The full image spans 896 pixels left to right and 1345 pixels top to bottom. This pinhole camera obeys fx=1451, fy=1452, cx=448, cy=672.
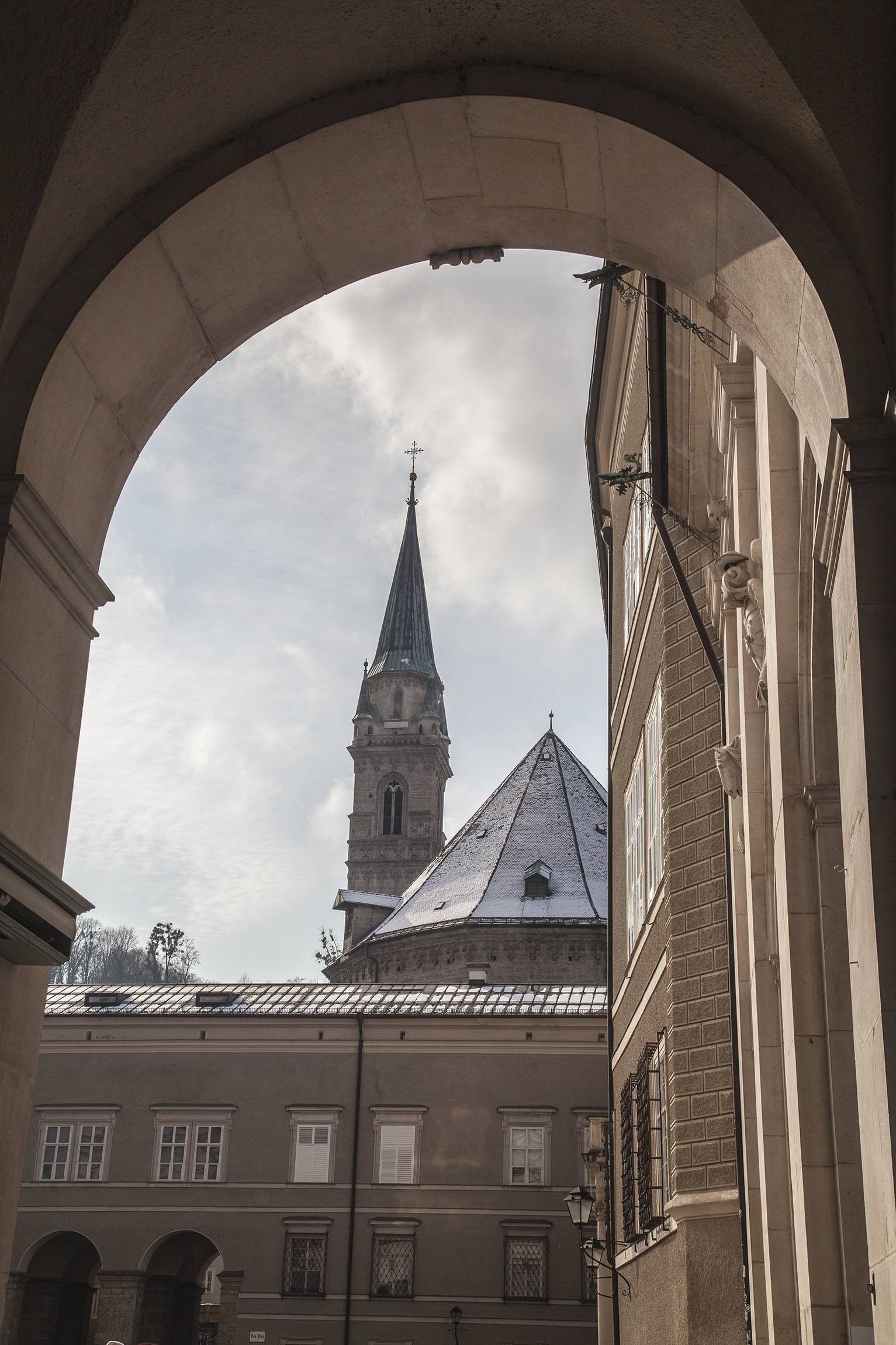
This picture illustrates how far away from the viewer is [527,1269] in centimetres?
3061

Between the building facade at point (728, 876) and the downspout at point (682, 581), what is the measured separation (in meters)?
0.03

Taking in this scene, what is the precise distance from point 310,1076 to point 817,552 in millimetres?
29047

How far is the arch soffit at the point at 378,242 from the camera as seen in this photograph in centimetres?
565

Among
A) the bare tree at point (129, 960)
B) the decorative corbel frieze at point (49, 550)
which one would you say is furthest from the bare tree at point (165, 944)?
the decorative corbel frieze at point (49, 550)

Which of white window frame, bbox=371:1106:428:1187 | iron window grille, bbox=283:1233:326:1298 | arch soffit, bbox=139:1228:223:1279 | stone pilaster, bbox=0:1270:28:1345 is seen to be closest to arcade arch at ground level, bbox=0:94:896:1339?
white window frame, bbox=371:1106:428:1187

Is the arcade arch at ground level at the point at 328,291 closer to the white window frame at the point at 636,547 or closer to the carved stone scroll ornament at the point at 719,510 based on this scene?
the carved stone scroll ornament at the point at 719,510

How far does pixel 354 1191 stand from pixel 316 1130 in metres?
1.54

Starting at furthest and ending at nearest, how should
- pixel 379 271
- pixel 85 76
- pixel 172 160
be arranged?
pixel 379 271 < pixel 172 160 < pixel 85 76

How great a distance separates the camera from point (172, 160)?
5.88 metres

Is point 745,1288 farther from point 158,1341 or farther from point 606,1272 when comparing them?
point 158,1341

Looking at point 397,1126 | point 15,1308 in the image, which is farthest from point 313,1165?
point 15,1308

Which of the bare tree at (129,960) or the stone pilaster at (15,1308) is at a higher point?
the bare tree at (129,960)

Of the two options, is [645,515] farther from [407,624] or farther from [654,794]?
[407,624]

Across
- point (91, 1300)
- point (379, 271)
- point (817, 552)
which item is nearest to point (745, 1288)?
point (817, 552)
